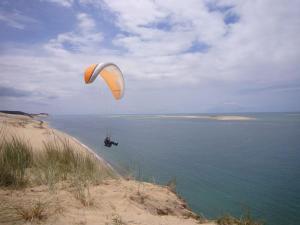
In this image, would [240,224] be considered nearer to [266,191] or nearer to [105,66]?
[105,66]

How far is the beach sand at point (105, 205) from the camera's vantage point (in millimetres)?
4125

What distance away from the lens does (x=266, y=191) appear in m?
12.6

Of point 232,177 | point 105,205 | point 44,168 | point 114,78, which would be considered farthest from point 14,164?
point 232,177

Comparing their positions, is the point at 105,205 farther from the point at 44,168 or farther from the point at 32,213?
the point at 44,168

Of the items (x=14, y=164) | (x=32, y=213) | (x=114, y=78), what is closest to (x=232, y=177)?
(x=114, y=78)

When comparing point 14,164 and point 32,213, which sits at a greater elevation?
point 14,164

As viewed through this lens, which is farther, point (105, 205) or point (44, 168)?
point (44, 168)

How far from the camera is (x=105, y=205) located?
16.6ft

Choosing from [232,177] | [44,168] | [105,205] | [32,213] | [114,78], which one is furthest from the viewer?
[232,177]

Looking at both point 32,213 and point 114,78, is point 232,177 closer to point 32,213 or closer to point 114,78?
point 114,78

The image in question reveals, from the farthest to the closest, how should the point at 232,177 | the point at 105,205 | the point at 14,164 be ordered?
1. the point at 232,177
2. the point at 14,164
3. the point at 105,205

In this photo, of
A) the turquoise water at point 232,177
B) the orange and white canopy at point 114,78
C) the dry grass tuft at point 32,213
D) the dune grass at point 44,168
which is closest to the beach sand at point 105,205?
the dry grass tuft at point 32,213

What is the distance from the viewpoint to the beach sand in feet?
13.5

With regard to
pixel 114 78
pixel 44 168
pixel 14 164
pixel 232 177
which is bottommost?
pixel 232 177
